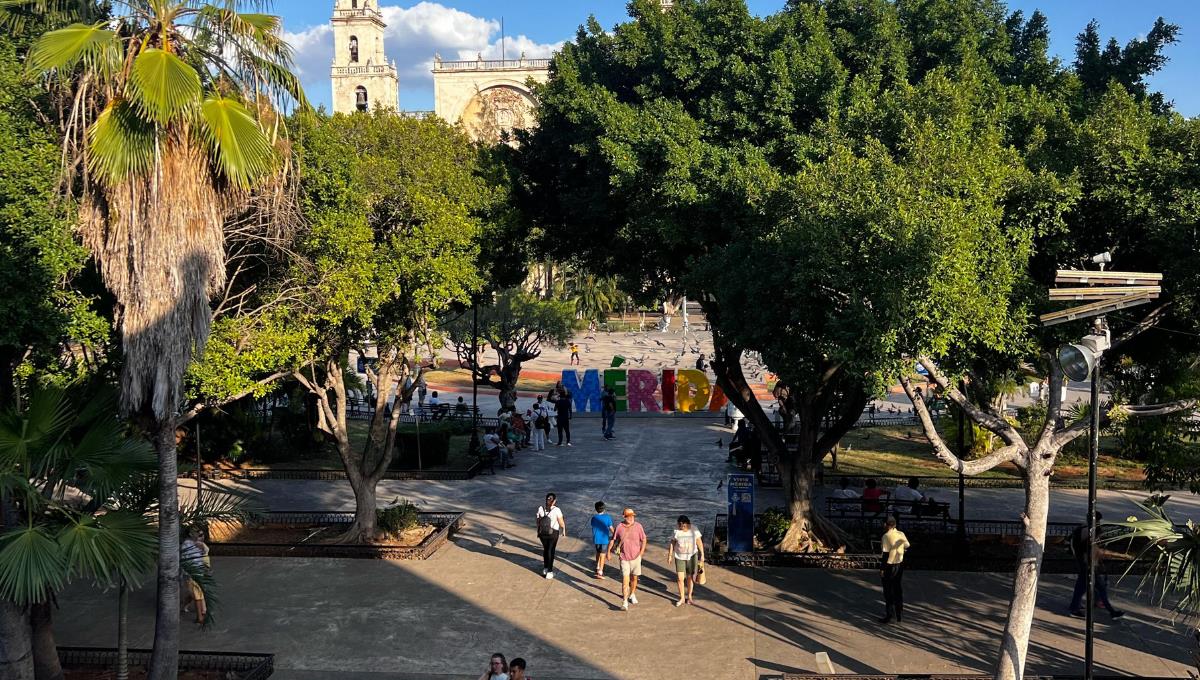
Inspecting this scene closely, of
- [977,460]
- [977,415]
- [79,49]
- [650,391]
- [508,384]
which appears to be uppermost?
[79,49]

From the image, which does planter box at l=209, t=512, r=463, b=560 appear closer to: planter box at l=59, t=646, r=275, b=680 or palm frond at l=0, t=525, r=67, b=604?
planter box at l=59, t=646, r=275, b=680

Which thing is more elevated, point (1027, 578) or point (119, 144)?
point (119, 144)

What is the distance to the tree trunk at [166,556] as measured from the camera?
29.6ft

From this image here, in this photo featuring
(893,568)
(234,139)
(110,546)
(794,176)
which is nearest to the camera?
(110,546)

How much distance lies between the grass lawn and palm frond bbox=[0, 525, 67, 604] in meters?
16.9

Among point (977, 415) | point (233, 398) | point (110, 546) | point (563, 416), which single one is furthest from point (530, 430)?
point (110, 546)

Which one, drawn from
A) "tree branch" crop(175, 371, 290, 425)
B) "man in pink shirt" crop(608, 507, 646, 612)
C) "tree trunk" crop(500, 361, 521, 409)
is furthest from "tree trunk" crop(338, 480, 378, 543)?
"tree trunk" crop(500, 361, 521, 409)

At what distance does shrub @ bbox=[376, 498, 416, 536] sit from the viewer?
15.9 metres

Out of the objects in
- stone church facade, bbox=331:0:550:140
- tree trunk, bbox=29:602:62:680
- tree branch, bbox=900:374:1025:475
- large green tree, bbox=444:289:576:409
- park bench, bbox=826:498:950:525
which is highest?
stone church facade, bbox=331:0:550:140

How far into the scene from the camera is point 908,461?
2338 centimetres

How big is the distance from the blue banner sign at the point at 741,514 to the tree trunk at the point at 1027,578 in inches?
201

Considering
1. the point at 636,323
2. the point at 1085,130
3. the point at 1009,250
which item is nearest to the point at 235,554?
the point at 1009,250

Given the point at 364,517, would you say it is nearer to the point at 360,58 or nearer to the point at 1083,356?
the point at 1083,356

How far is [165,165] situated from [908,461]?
19.2 metres
